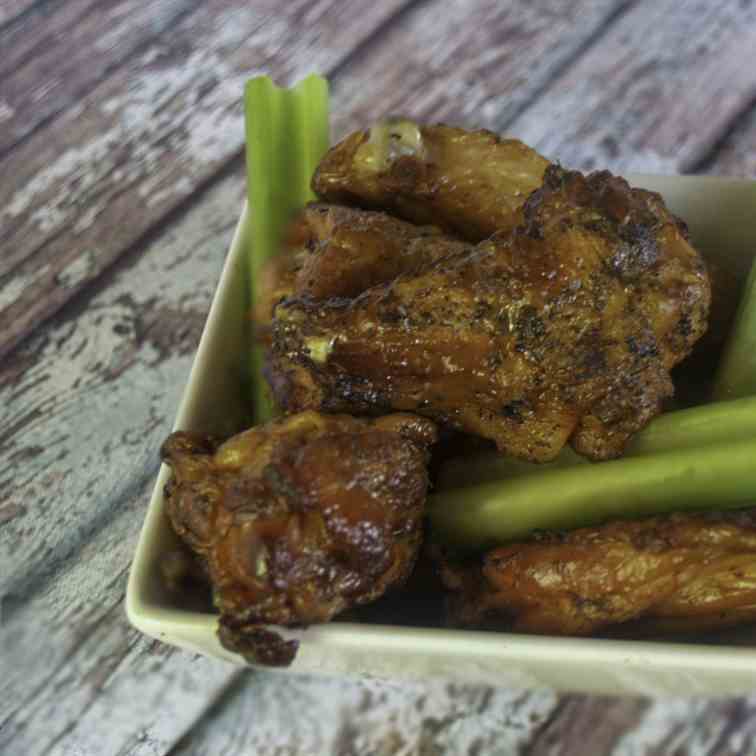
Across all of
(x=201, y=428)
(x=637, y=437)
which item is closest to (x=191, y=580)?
(x=201, y=428)

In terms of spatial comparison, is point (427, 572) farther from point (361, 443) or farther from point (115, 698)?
point (115, 698)

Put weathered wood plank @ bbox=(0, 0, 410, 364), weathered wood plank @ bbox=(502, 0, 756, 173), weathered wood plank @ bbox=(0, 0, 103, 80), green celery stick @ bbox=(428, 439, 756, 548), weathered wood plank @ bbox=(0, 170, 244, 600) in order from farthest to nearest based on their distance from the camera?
weathered wood plank @ bbox=(0, 0, 103, 80), weathered wood plank @ bbox=(502, 0, 756, 173), weathered wood plank @ bbox=(0, 0, 410, 364), weathered wood plank @ bbox=(0, 170, 244, 600), green celery stick @ bbox=(428, 439, 756, 548)

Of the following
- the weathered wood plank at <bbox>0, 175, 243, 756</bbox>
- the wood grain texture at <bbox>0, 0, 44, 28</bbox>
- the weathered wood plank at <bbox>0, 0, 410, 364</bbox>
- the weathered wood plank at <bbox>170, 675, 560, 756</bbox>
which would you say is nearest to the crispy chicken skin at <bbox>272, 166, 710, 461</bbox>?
the weathered wood plank at <bbox>170, 675, 560, 756</bbox>

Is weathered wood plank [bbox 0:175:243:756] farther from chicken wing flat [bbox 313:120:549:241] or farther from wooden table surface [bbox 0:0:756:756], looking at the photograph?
chicken wing flat [bbox 313:120:549:241]

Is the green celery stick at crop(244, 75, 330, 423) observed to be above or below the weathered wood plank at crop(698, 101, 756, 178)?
above

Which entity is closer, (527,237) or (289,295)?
(527,237)

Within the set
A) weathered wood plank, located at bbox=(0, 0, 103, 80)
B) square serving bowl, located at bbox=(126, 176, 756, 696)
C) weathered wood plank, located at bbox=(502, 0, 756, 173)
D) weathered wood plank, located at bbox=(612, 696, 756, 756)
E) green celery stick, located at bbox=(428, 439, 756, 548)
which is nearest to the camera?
square serving bowl, located at bbox=(126, 176, 756, 696)

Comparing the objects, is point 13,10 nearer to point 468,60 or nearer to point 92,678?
point 468,60
